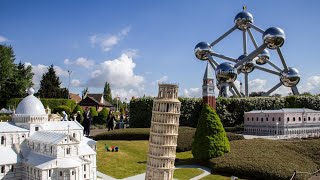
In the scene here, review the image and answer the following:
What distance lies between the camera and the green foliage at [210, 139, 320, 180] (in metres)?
29.0

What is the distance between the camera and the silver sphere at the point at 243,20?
6612cm

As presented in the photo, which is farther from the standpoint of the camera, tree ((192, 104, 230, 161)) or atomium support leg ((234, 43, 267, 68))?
atomium support leg ((234, 43, 267, 68))

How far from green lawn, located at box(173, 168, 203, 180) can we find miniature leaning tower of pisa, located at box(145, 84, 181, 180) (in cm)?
531

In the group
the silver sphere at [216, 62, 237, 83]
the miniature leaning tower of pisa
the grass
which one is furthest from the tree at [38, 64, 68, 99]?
the miniature leaning tower of pisa

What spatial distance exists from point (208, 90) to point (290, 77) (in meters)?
27.1

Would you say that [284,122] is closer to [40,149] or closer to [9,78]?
[40,149]

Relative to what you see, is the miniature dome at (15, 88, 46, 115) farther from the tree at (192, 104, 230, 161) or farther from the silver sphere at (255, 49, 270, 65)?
Result: the silver sphere at (255, 49, 270, 65)

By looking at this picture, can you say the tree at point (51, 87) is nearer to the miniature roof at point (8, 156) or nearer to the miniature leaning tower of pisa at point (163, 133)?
the miniature roof at point (8, 156)

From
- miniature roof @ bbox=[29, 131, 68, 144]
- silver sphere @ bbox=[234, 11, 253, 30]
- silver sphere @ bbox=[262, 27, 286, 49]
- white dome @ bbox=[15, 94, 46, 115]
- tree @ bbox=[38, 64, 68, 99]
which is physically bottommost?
Answer: miniature roof @ bbox=[29, 131, 68, 144]

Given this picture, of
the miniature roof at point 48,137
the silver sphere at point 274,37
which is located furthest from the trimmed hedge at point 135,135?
the silver sphere at point 274,37

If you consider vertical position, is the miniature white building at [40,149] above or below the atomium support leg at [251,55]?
below

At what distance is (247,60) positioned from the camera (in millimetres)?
62344

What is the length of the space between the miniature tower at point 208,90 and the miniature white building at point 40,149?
→ 55.0 feet

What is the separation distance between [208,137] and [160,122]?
34.6 ft
